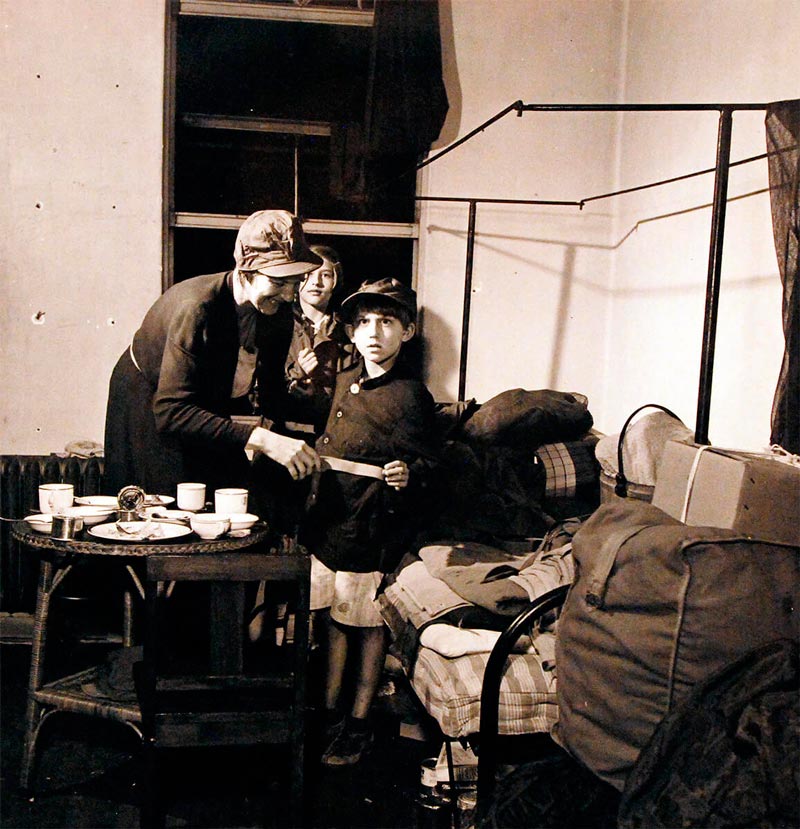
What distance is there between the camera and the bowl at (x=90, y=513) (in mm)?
2572

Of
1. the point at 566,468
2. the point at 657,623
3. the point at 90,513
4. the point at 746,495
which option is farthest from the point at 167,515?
the point at 746,495

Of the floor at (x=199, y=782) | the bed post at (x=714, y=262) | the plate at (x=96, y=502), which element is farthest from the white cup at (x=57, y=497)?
the bed post at (x=714, y=262)

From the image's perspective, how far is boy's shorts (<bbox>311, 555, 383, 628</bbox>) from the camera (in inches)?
113

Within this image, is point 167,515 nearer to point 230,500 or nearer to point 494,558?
point 230,500

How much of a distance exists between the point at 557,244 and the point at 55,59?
6.41ft

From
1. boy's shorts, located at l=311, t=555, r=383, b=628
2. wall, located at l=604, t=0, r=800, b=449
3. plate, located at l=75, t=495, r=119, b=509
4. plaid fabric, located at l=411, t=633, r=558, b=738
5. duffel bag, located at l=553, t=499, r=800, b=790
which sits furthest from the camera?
boy's shorts, located at l=311, t=555, r=383, b=628

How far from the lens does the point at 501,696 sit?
7.13 feet

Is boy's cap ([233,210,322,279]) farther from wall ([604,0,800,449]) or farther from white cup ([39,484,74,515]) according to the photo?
wall ([604,0,800,449])

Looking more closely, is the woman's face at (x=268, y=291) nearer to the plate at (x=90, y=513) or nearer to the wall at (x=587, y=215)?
the wall at (x=587, y=215)


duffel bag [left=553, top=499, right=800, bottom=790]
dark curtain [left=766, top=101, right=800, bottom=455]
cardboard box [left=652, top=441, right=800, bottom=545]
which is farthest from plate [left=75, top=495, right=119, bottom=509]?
dark curtain [left=766, top=101, right=800, bottom=455]

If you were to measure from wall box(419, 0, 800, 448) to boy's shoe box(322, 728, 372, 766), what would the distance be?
52.2 inches

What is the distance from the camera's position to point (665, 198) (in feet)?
10.8

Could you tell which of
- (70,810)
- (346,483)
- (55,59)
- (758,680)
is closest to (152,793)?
(70,810)

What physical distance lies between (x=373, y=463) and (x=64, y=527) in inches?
38.9
